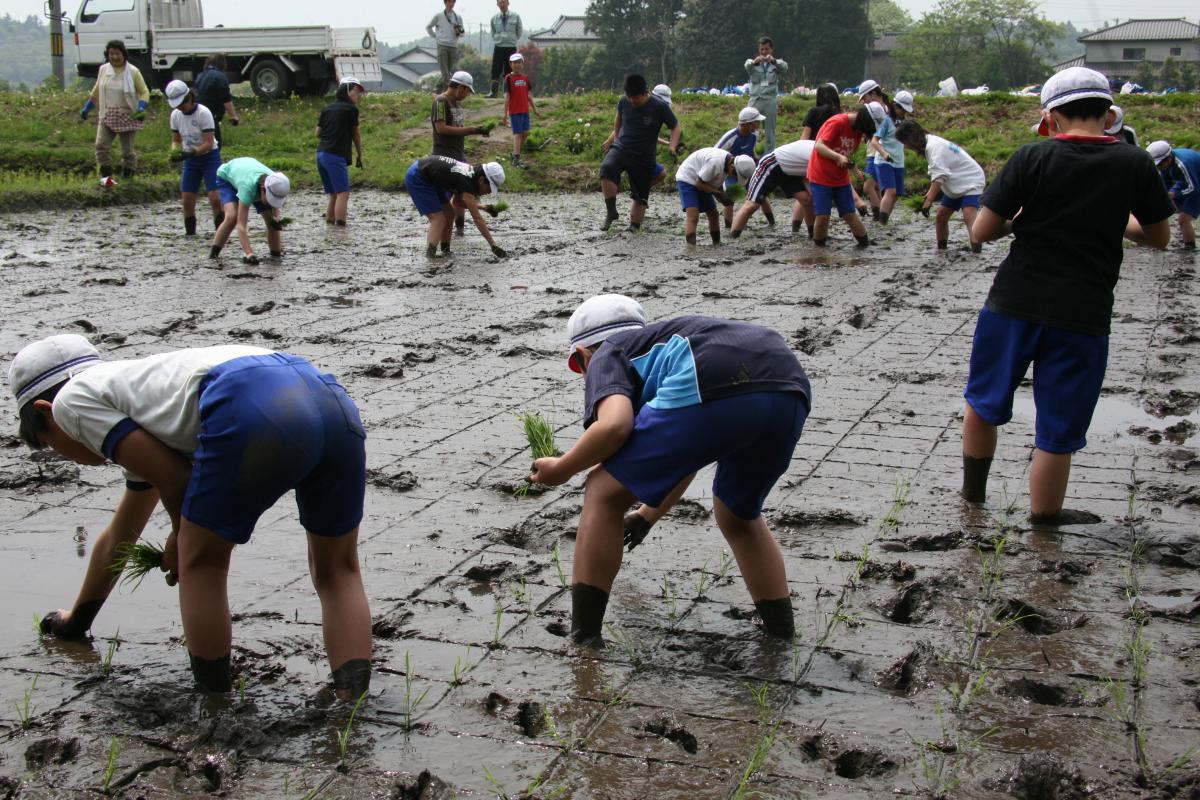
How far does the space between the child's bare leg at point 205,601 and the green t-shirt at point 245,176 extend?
8.42m

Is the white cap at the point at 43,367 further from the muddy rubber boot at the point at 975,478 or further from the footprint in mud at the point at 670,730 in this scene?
the muddy rubber boot at the point at 975,478

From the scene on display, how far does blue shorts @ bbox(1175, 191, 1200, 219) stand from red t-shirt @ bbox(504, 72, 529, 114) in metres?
10.3

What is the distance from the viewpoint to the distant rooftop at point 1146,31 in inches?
2963

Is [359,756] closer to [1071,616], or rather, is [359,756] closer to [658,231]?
[1071,616]

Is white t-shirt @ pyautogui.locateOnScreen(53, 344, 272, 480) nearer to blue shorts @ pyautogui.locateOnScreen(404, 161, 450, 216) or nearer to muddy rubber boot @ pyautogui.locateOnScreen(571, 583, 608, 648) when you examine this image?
muddy rubber boot @ pyautogui.locateOnScreen(571, 583, 608, 648)

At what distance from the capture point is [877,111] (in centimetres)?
1388

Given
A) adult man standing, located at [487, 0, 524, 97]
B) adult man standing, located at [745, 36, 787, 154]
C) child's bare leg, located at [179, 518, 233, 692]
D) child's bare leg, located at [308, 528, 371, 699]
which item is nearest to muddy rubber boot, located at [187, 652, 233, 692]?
child's bare leg, located at [179, 518, 233, 692]

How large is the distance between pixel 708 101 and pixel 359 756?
73.1 feet

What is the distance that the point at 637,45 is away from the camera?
6012cm

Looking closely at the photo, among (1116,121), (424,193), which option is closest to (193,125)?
(424,193)

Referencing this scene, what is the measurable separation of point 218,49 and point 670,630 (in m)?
25.9

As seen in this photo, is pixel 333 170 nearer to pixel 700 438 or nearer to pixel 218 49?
pixel 700 438

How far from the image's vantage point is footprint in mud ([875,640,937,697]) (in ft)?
11.7

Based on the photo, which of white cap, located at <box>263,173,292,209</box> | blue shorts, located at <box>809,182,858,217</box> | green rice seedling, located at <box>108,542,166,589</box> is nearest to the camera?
green rice seedling, located at <box>108,542,166,589</box>
